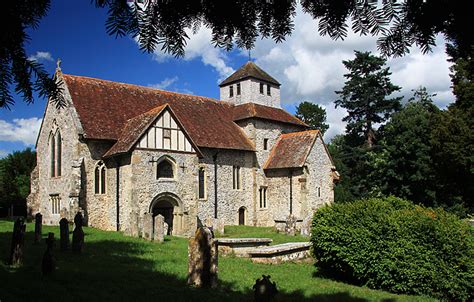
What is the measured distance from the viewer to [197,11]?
3.20 metres

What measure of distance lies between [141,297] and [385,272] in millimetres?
7007

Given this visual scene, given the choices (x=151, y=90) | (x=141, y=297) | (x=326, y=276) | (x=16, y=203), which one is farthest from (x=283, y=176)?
(x=16, y=203)

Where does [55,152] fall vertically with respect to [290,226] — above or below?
above

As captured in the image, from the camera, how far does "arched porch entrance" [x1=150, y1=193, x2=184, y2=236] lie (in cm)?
Result: 2436

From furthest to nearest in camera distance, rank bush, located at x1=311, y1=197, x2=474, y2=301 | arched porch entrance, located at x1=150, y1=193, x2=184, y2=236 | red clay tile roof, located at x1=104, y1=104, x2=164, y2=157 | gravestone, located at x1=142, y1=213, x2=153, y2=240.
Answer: arched porch entrance, located at x1=150, y1=193, x2=184, y2=236
red clay tile roof, located at x1=104, y1=104, x2=164, y2=157
gravestone, located at x1=142, y1=213, x2=153, y2=240
bush, located at x1=311, y1=197, x2=474, y2=301

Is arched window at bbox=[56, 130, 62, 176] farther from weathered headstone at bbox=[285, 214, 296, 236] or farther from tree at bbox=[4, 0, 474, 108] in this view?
tree at bbox=[4, 0, 474, 108]

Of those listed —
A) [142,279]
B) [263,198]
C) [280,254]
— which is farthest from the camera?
[263,198]

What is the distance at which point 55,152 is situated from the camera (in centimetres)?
2752

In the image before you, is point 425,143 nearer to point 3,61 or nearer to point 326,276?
point 326,276


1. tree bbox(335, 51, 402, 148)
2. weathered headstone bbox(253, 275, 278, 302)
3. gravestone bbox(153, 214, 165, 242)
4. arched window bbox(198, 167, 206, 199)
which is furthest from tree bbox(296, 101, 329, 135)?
weathered headstone bbox(253, 275, 278, 302)

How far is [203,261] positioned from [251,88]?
26.0 m

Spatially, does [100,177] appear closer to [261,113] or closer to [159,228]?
[159,228]

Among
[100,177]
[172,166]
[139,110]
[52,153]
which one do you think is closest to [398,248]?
[172,166]

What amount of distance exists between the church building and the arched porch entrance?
58 mm
